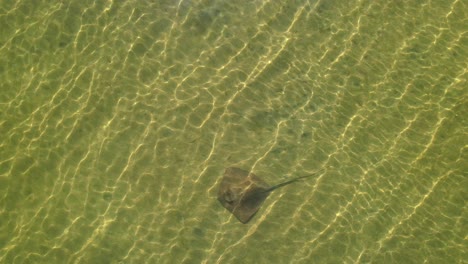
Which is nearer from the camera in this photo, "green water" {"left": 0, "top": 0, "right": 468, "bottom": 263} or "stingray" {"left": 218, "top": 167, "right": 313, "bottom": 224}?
"green water" {"left": 0, "top": 0, "right": 468, "bottom": 263}

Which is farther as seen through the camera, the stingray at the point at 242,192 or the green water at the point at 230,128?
the stingray at the point at 242,192

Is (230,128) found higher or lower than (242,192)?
higher

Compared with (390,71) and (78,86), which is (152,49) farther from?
(390,71)

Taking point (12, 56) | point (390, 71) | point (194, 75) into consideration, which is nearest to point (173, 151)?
point (194, 75)

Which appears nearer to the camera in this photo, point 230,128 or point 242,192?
point 242,192
